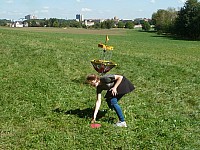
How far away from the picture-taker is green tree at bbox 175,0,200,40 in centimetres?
6944

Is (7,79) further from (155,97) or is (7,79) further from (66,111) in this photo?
(155,97)

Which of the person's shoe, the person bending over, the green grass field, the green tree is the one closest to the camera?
the green grass field

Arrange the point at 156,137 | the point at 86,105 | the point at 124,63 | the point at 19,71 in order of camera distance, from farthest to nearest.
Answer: the point at 124,63
the point at 19,71
the point at 86,105
the point at 156,137

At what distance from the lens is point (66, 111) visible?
7.46 metres

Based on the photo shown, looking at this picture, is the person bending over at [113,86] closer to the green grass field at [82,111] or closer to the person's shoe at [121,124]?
the person's shoe at [121,124]

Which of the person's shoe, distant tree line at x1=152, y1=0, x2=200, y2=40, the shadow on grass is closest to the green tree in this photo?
distant tree line at x1=152, y1=0, x2=200, y2=40

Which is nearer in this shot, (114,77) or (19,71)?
(114,77)

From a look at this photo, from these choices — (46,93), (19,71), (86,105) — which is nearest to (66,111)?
(86,105)

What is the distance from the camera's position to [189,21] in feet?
232

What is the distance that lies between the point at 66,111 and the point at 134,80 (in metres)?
4.78

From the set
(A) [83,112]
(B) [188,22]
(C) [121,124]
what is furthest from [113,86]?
(B) [188,22]

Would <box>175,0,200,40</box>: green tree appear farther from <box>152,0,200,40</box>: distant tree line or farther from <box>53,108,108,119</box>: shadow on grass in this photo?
<box>53,108,108,119</box>: shadow on grass

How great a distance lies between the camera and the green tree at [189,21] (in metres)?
69.4

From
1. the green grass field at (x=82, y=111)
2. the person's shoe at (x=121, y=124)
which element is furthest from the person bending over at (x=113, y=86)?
the green grass field at (x=82, y=111)
